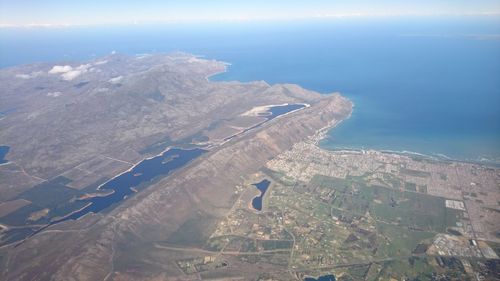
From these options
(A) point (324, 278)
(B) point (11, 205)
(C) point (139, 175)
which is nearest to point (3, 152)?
(B) point (11, 205)

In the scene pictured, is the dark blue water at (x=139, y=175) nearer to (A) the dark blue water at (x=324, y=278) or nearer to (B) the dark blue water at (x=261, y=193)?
(B) the dark blue water at (x=261, y=193)

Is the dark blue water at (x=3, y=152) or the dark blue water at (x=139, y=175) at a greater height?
the dark blue water at (x=139, y=175)

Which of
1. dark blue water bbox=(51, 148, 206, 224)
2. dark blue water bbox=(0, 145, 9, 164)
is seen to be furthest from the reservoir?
dark blue water bbox=(0, 145, 9, 164)

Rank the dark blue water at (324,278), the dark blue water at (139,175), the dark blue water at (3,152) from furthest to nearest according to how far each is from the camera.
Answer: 1. the dark blue water at (3,152)
2. the dark blue water at (139,175)
3. the dark blue water at (324,278)

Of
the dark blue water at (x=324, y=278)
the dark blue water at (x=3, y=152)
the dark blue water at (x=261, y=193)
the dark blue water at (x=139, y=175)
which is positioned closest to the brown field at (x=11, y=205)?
the dark blue water at (x=139, y=175)

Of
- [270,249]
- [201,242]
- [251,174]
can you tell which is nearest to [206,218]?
[201,242]

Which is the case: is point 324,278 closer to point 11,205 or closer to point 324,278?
point 324,278

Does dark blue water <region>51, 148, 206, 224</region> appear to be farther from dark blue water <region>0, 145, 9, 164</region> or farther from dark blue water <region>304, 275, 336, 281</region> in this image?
dark blue water <region>304, 275, 336, 281</region>
